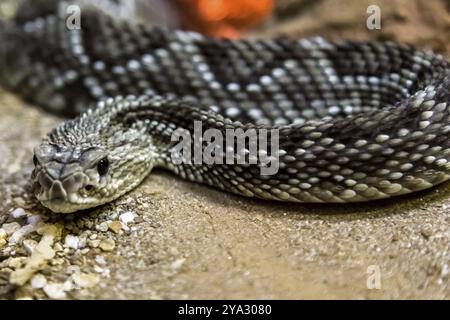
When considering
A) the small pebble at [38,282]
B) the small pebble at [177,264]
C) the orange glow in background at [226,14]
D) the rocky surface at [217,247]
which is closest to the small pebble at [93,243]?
the rocky surface at [217,247]

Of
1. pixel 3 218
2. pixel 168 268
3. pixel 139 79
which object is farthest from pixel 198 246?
pixel 139 79

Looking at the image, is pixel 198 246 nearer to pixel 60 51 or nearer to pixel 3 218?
pixel 3 218

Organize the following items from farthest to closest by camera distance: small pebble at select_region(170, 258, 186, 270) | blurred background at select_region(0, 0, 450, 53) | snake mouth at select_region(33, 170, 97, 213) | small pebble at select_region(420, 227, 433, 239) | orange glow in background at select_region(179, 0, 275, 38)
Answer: orange glow in background at select_region(179, 0, 275, 38), blurred background at select_region(0, 0, 450, 53), snake mouth at select_region(33, 170, 97, 213), small pebble at select_region(420, 227, 433, 239), small pebble at select_region(170, 258, 186, 270)

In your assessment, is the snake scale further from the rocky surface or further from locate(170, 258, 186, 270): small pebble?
locate(170, 258, 186, 270): small pebble

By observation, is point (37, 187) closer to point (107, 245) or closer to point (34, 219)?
point (34, 219)

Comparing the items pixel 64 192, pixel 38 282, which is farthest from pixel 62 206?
pixel 38 282

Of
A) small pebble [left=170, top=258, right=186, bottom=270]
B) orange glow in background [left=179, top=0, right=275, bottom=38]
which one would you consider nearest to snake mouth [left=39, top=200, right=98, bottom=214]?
small pebble [left=170, top=258, right=186, bottom=270]
